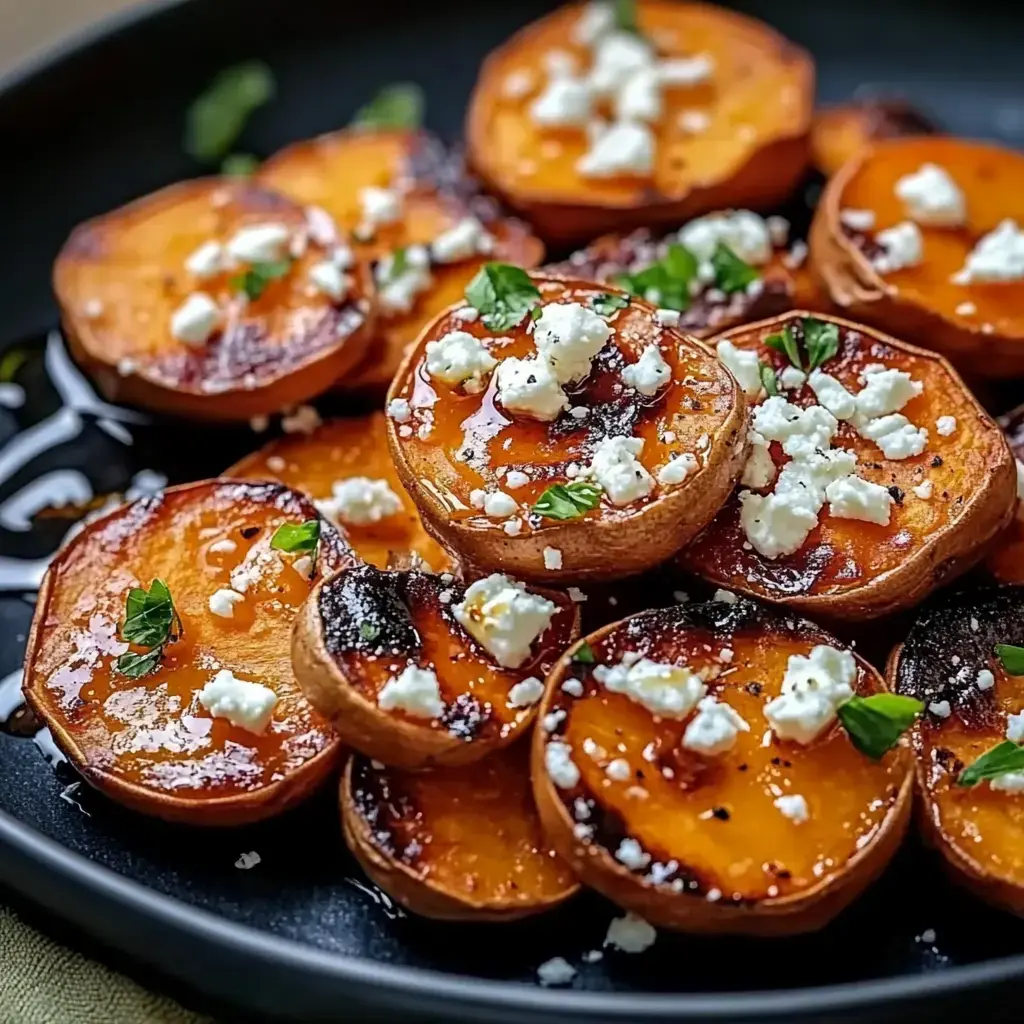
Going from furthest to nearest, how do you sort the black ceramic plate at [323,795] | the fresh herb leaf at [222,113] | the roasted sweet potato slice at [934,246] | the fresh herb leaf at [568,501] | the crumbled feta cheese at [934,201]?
1. the fresh herb leaf at [222,113]
2. the crumbled feta cheese at [934,201]
3. the roasted sweet potato slice at [934,246]
4. the fresh herb leaf at [568,501]
5. the black ceramic plate at [323,795]

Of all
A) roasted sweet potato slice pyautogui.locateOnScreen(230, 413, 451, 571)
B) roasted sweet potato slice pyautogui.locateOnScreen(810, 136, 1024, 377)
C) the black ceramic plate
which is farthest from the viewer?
roasted sweet potato slice pyautogui.locateOnScreen(810, 136, 1024, 377)

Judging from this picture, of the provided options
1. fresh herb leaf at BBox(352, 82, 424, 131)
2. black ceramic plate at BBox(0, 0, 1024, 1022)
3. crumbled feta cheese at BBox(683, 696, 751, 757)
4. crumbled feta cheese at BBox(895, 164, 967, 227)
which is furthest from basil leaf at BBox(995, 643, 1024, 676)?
fresh herb leaf at BBox(352, 82, 424, 131)

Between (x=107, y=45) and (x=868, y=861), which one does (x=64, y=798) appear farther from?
(x=107, y=45)

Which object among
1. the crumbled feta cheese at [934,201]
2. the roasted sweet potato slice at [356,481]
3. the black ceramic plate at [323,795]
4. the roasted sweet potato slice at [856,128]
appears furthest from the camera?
the roasted sweet potato slice at [856,128]

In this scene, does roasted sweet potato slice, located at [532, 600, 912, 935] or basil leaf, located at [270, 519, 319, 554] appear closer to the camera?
roasted sweet potato slice, located at [532, 600, 912, 935]

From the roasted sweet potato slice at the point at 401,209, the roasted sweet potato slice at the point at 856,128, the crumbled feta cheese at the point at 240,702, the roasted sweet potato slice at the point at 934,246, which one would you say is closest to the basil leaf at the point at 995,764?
the roasted sweet potato slice at the point at 934,246

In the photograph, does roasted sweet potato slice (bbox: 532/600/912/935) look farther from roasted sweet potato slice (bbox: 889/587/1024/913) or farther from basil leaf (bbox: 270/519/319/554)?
basil leaf (bbox: 270/519/319/554)

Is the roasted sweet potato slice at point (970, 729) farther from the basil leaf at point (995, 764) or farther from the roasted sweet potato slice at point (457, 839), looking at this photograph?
the roasted sweet potato slice at point (457, 839)
